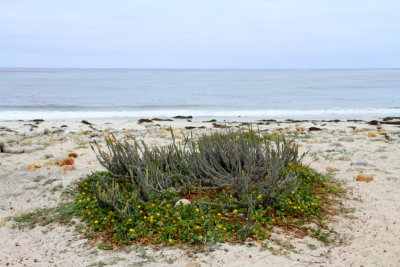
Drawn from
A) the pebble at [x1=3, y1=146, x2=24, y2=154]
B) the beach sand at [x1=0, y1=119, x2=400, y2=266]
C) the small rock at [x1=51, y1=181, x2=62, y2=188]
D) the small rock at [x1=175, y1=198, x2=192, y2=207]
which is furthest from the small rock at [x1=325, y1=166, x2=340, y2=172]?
the pebble at [x1=3, y1=146, x2=24, y2=154]

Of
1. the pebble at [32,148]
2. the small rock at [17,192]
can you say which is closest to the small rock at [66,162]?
the small rock at [17,192]

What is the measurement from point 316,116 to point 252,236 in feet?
54.1

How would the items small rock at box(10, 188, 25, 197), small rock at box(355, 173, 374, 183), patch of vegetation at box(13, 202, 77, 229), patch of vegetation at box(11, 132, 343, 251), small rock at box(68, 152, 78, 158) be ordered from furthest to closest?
small rock at box(68, 152, 78, 158) < small rock at box(355, 173, 374, 183) < small rock at box(10, 188, 25, 197) < patch of vegetation at box(13, 202, 77, 229) < patch of vegetation at box(11, 132, 343, 251)

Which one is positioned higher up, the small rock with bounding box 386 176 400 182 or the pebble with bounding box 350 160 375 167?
the pebble with bounding box 350 160 375 167

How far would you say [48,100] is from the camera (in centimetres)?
2572

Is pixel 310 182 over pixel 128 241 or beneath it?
over

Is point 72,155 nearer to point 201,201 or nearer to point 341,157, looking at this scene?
point 201,201

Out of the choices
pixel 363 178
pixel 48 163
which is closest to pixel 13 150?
pixel 48 163

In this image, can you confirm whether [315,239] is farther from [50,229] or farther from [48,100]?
[48,100]

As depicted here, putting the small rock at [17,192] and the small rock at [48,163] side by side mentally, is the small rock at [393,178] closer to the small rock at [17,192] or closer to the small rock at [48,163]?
the small rock at [17,192]

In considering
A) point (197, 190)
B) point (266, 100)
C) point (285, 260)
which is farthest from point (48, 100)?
point (285, 260)

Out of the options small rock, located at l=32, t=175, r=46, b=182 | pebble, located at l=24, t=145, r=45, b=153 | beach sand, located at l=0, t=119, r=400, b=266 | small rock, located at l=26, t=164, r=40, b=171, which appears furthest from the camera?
pebble, located at l=24, t=145, r=45, b=153

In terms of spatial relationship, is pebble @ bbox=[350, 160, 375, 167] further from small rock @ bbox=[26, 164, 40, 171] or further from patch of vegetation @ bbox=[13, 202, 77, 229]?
small rock @ bbox=[26, 164, 40, 171]

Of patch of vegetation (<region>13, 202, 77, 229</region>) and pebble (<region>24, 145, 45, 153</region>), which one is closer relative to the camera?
patch of vegetation (<region>13, 202, 77, 229</region>)
